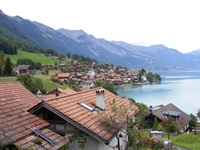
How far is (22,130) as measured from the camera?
349 inches

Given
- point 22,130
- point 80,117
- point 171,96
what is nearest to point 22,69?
point 171,96

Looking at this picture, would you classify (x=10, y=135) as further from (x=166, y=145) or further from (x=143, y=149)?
(x=166, y=145)

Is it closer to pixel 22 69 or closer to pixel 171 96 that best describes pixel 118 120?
pixel 171 96

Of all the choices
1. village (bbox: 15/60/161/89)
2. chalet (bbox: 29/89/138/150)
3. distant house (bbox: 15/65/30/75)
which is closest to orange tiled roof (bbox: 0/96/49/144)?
chalet (bbox: 29/89/138/150)

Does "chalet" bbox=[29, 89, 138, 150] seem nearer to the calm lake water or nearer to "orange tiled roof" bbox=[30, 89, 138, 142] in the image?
"orange tiled roof" bbox=[30, 89, 138, 142]

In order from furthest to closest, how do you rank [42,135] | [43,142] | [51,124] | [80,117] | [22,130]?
Result: [51,124] < [80,117] < [42,135] < [22,130] < [43,142]

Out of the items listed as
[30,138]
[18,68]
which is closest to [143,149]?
[30,138]

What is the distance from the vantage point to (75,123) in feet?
32.6

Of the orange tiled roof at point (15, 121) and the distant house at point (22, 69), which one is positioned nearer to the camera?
the orange tiled roof at point (15, 121)

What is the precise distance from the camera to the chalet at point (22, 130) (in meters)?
8.01

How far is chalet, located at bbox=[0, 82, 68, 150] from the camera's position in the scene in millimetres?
8008

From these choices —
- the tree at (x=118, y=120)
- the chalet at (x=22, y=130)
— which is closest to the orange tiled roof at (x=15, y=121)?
the chalet at (x=22, y=130)

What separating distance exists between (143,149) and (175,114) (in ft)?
110

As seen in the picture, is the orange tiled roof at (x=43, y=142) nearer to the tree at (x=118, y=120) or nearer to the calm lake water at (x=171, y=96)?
the tree at (x=118, y=120)
